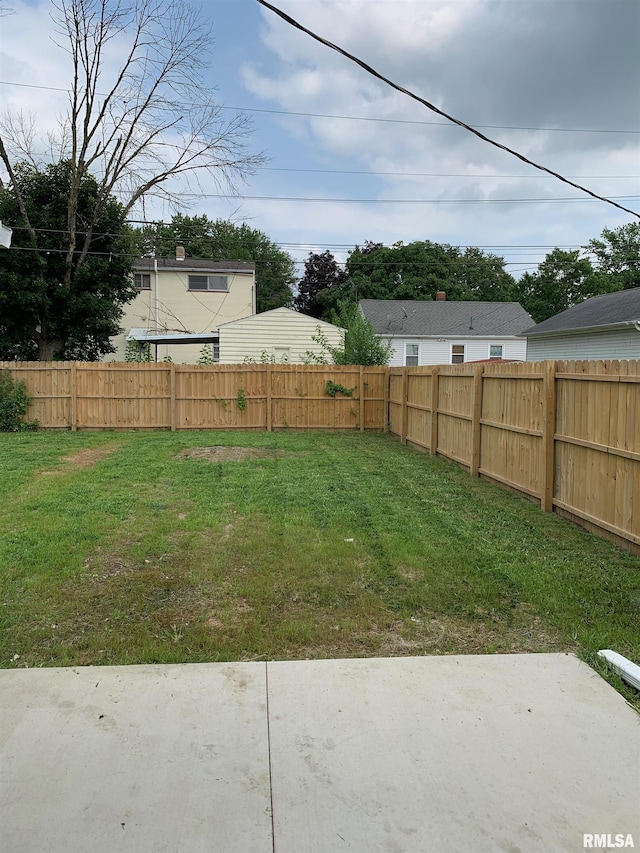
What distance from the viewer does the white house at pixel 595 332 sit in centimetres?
1619

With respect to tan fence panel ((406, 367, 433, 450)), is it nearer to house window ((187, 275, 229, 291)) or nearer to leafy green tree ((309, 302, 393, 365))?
leafy green tree ((309, 302, 393, 365))

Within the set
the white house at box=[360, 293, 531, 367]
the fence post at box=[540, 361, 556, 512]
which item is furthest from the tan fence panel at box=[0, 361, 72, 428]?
the white house at box=[360, 293, 531, 367]

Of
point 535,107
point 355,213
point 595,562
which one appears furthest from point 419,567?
point 355,213

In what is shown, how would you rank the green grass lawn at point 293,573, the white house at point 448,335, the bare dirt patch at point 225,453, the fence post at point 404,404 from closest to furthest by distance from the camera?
the green grass lawn at point 293,573 < the bare dirt patch at point 225,453 < the fence post at point 404,404 < the white house at point 448,335

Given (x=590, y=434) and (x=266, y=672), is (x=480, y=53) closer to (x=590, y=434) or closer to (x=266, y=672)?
(x=590, y=434)

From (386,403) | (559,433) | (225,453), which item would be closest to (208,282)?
(386,403)

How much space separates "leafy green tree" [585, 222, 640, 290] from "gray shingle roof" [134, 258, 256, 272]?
2213 centimetres

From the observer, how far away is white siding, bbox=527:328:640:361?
53.2 feet

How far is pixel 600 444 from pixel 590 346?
46.8ft

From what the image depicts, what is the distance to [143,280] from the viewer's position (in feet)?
81.8

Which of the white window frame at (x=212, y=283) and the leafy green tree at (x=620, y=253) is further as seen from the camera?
the leafy green tree at (x=620, y=253)

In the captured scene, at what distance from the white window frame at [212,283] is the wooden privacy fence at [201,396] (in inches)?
443

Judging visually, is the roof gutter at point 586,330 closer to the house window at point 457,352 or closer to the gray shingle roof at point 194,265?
the house window at point 457,352

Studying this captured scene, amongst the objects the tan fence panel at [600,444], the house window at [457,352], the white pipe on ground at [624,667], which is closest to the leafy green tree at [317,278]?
the house window at [457,352]
